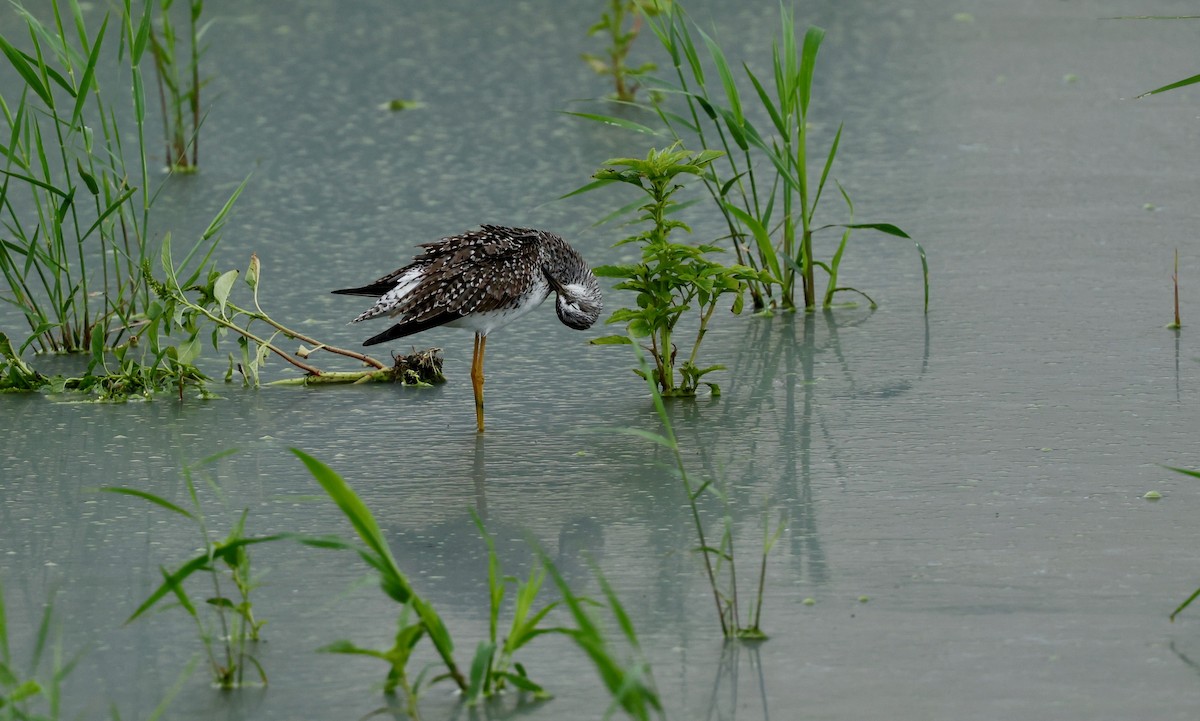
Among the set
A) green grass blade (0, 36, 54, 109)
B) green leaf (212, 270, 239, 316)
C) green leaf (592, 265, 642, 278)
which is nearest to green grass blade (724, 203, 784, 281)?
green leaf (592, 265, 642, 278)

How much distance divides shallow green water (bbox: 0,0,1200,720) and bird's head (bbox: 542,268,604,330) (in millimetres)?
178

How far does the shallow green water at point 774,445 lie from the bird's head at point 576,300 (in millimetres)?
178

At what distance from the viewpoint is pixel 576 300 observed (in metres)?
3.77

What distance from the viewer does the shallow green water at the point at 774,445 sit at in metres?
2.39

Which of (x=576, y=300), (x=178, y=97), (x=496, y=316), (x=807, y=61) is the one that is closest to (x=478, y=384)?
(x=496, y=316)

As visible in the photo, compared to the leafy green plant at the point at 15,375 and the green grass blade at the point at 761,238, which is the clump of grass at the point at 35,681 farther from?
the green grass blade at the point at 761,238

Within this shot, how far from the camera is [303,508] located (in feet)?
10.2

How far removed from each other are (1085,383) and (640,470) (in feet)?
3.67

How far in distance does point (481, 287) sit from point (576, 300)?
33 centimetres

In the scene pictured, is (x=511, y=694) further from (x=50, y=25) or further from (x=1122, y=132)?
(x=50, y=25)

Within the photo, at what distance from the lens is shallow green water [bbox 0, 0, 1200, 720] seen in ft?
7.83

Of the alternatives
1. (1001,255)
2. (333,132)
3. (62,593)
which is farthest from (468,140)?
(62,593)

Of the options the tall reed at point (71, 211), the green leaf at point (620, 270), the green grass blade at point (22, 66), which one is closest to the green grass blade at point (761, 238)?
the green leaf at point (620, 270)

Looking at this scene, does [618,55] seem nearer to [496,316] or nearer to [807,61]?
[807,61]
